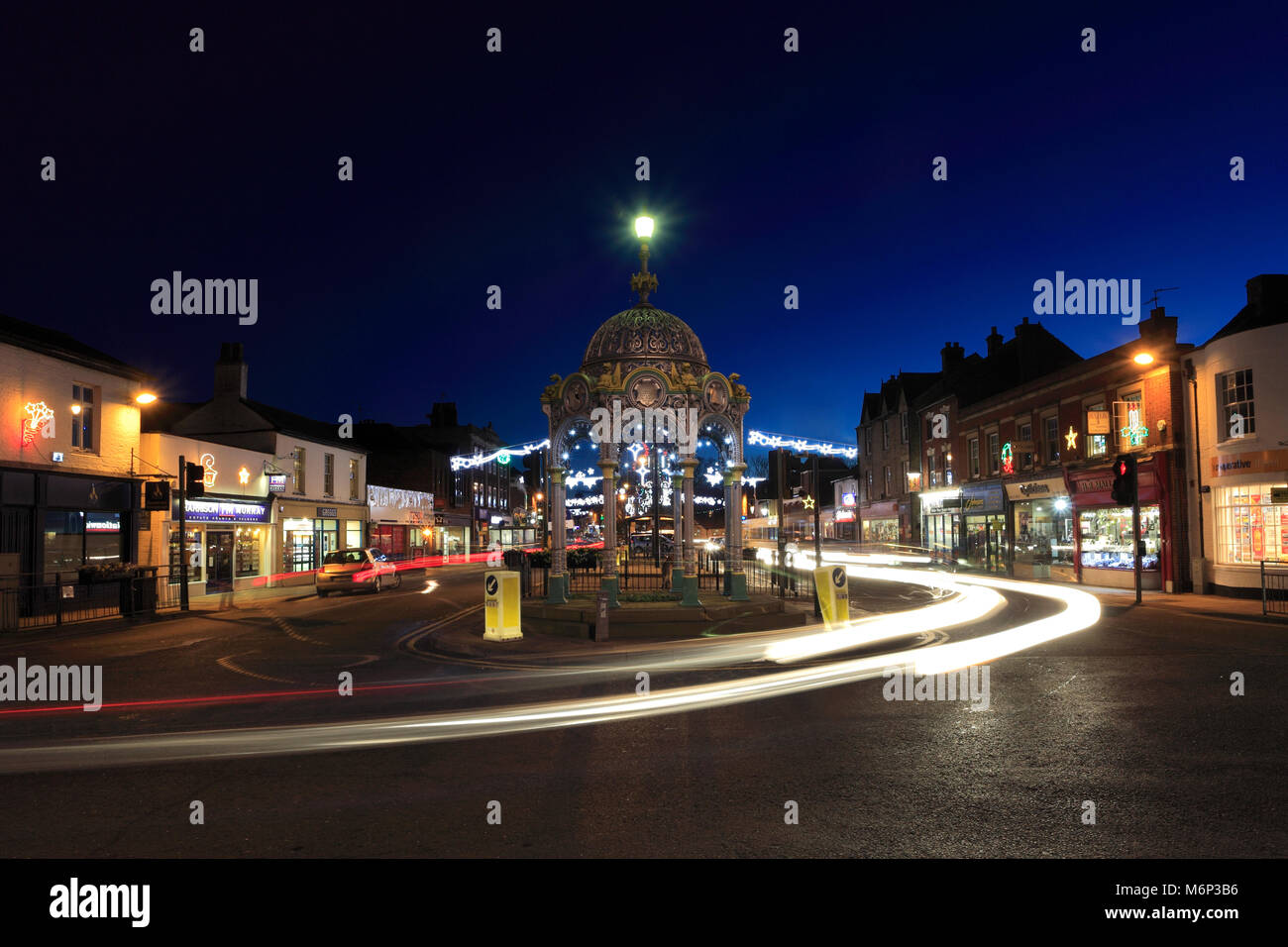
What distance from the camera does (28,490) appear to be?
70.2 ft

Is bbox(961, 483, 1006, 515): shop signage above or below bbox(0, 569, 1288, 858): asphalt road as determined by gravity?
above

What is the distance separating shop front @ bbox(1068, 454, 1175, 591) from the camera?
24734mm

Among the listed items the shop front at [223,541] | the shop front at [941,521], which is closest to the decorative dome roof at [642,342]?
the shop front at [223,541]

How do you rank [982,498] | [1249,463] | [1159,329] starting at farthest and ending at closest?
[982,498]
[1159,329]
[1249,463]

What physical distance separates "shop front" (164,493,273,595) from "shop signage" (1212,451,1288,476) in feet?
104

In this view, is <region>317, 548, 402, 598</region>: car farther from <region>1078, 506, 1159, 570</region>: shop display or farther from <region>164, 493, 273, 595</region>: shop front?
<region>1078, 506, 1159, 570</region>: shop display

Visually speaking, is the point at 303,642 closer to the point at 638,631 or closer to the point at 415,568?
the point at 638,631

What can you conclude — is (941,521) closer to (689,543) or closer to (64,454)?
(689,543)

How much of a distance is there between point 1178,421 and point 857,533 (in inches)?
1409

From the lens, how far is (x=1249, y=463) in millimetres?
21344

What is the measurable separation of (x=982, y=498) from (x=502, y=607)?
2932 centimetres

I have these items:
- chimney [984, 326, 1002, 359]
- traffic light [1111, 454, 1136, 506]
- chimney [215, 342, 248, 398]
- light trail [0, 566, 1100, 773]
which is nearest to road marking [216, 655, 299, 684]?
light trail [0, 566, 1100, 773]

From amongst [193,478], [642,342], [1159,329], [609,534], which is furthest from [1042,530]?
[193,478]

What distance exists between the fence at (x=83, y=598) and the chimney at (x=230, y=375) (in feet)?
48.9
